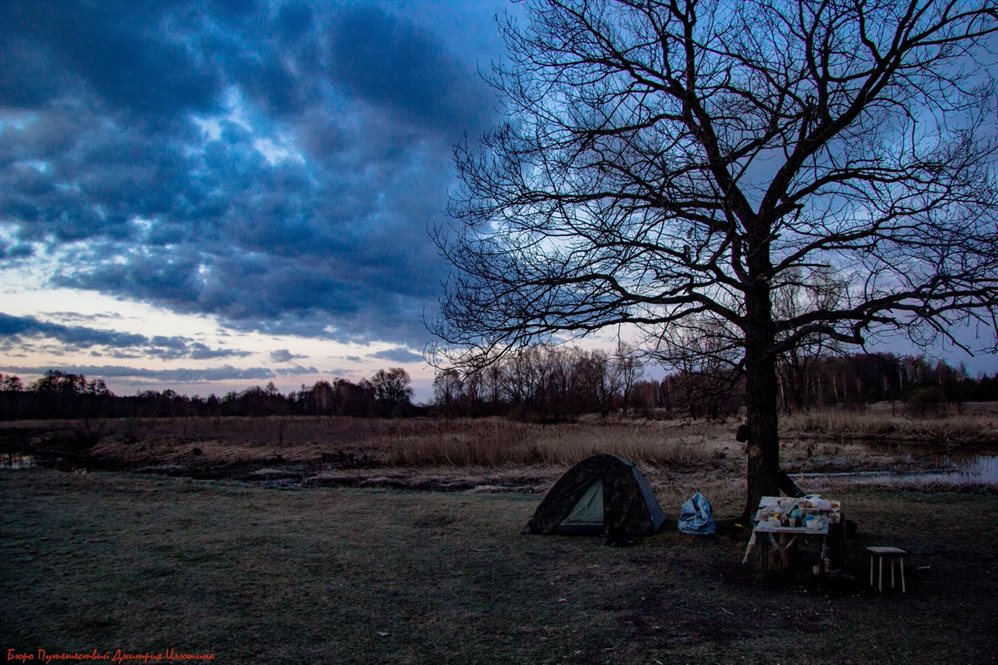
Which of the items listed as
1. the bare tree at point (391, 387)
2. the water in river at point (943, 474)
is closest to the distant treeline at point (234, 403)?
the bare tree at point (391, 387)

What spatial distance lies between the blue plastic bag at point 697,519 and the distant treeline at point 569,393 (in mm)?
1360

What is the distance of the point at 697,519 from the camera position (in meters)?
9.45

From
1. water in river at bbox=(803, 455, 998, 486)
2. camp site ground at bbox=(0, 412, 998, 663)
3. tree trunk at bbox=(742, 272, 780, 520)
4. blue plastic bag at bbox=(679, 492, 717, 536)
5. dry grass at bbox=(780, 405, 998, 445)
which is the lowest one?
camp site ground at bbox=(0, 412, 998, 663)

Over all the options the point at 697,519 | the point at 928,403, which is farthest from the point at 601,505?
the point at 928,403

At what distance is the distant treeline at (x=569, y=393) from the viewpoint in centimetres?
928

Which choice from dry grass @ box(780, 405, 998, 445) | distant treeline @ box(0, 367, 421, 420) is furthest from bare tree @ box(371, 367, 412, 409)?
dry grass @ box(780, 405, 998, 445)

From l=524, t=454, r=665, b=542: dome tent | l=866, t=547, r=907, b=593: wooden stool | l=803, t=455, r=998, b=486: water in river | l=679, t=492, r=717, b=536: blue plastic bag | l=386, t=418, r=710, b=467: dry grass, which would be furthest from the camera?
Answer: l=386, t=418, r=710, b=467: dry grass

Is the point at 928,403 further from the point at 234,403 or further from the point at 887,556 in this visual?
the point at 234,403

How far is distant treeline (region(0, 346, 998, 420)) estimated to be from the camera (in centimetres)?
928

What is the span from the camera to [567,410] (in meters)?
51.8

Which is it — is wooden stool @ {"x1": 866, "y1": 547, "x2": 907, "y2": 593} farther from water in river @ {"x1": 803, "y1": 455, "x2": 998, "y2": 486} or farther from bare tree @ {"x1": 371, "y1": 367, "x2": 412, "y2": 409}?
bare tree @ {"x1": 371, "y1": 367, "x2": 412, "y2": 409}

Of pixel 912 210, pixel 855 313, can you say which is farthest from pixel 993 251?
pixel 855 313

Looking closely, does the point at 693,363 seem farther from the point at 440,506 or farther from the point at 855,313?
the point at 440,506

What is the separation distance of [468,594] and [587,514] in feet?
12.0
